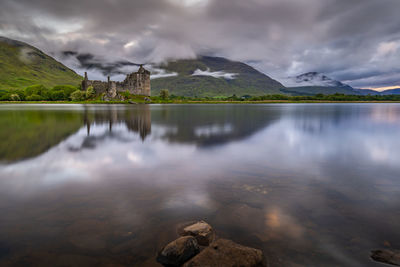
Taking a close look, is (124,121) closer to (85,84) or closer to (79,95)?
(79,95)

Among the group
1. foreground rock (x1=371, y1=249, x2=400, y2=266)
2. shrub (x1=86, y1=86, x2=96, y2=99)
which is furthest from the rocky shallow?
shrub (x1=86, y1=86, x2=96, y2=99)

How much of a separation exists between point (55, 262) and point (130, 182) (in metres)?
4.64

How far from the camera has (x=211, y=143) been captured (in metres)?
18.0

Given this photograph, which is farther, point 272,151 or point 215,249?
point 272,151

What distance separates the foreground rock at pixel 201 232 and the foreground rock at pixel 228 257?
1.11 ft

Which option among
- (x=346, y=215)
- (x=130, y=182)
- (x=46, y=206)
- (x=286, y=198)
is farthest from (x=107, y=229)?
(x=346, y=215)

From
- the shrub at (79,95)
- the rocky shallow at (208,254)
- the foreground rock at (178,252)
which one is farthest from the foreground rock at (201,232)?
the shrub at (79,95)

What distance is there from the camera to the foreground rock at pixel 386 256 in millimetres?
4723

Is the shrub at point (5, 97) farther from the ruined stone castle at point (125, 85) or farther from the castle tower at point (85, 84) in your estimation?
the ruined stone castle at point (125, 85)

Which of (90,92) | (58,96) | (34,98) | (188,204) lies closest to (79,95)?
(90,92)

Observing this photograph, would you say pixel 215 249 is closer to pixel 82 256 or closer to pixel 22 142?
pixel 82 256

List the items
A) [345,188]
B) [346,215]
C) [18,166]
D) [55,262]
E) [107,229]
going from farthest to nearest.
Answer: [18,166], [345,188], [346,215], [107,229], [55,262]

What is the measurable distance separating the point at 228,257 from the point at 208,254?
424 millimetres

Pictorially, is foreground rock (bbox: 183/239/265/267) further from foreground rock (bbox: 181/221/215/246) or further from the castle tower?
the castle tower
